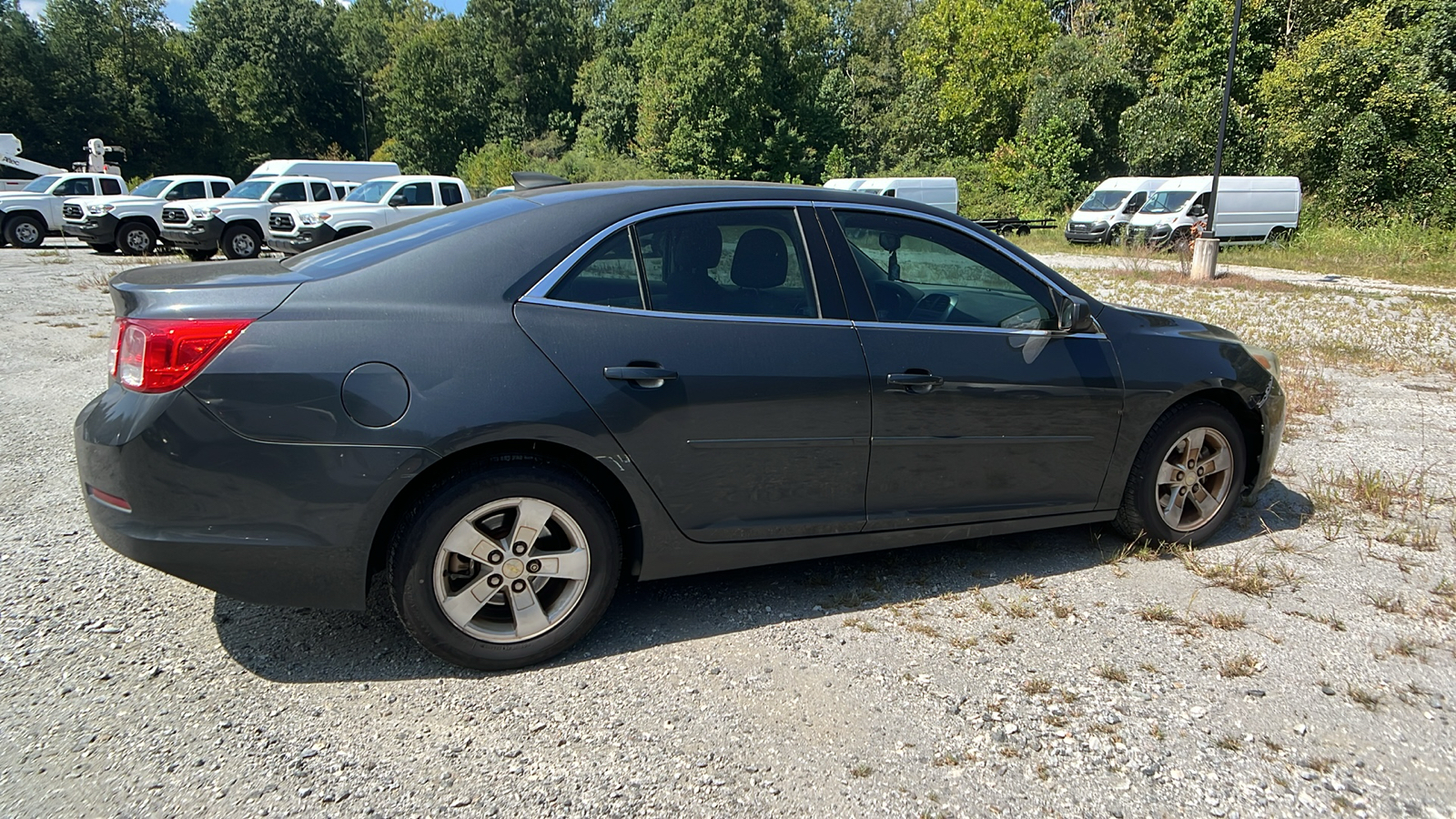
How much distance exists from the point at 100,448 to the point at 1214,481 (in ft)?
14.7

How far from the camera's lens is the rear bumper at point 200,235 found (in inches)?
783

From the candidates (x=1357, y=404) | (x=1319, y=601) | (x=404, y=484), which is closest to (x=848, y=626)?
(x=404, y=484)

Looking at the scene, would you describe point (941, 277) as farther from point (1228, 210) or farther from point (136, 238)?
point (1228, 210)

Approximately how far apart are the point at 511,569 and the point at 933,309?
6.35ft

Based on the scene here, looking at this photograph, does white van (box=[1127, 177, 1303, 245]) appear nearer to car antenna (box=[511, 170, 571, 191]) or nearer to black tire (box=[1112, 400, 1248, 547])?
black tire (box=[1112, 400, 1248, 547])

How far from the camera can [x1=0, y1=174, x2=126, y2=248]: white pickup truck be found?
2286 cm

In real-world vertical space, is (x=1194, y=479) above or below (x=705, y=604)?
above

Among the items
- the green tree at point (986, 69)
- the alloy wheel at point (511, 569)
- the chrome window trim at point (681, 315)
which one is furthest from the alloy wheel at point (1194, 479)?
the green tree at point (986, 69)

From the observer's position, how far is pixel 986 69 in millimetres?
48969

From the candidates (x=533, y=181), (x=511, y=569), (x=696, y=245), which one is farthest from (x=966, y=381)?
(x=533, y=181)

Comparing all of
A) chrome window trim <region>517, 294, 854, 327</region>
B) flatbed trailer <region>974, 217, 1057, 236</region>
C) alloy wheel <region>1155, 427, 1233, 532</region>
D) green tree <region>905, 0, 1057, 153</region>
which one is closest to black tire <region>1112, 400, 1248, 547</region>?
alloy wheel <region>1155, 427, 1233, 532</region>

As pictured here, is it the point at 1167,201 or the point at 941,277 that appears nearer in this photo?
the point at 941,277

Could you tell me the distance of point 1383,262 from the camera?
2238 cm

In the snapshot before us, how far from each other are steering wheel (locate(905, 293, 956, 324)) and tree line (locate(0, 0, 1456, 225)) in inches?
1189
